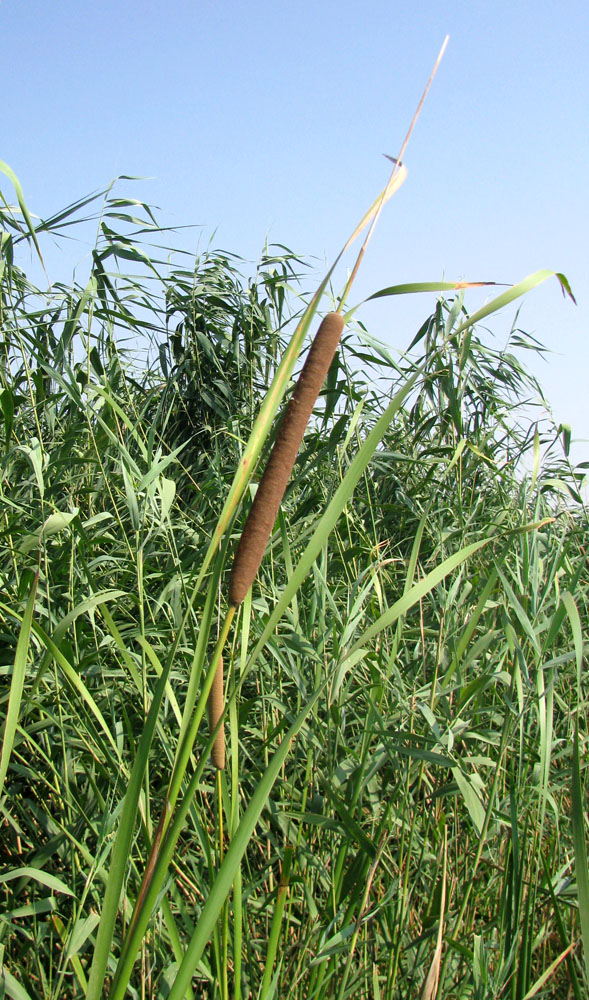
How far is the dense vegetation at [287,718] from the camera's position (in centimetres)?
93

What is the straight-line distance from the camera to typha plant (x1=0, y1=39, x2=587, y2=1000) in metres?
0.69

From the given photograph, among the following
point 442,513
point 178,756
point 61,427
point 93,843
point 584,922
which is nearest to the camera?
point 178,756

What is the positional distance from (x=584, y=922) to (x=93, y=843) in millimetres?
1304

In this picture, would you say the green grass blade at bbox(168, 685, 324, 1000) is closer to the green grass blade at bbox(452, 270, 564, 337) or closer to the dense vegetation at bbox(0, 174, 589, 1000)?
the dense vegetation at bbox(0, 174, 589, 1000)

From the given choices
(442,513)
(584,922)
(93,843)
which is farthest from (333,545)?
(584,922)

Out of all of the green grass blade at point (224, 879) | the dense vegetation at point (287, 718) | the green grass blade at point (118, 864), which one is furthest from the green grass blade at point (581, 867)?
the green grass blade at point (118, 864)

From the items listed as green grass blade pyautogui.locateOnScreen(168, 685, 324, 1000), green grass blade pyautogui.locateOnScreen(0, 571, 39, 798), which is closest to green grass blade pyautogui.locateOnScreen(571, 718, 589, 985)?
green grass blade pyautogui.locateOnScreen(168, 685, 324, 1000)

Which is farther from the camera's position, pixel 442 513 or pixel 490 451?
pixel 490 451

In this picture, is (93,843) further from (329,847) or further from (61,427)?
(61,427)

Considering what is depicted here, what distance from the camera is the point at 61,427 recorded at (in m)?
2.38

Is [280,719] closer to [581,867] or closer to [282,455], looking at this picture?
[581,867]

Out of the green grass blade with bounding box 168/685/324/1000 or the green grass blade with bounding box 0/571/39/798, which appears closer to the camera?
the green grass blade with bounding box 168/685/324/1000

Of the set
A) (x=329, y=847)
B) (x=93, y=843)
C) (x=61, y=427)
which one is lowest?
(x=93, y=843)

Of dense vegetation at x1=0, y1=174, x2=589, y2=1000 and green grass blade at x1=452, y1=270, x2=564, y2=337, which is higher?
green grass blade at x1=452, y1=270, x2=564, y2=337
